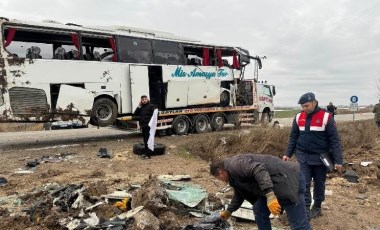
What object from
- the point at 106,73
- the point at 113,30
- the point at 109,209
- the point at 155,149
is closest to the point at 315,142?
the point at 109,209

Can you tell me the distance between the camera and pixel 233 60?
18.5 m

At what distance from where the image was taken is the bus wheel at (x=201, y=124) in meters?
16.9

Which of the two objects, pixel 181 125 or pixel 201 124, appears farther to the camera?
pixel 201 124

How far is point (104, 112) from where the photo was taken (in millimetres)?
13547

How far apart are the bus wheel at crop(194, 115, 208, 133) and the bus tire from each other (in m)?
4.12

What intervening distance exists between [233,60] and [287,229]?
13254 mm

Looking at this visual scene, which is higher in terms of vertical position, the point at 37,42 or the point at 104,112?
the point at 37,42

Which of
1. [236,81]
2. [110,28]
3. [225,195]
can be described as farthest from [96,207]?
[236,81]

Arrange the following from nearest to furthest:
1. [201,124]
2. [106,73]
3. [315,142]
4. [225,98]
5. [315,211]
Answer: [315,142] → [315,211] → [106,73] → [201,124] → [225,98]

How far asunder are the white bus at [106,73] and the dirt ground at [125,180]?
1.31 m

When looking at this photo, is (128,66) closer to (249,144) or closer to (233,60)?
(249,144)

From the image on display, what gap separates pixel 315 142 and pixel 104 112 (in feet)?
29.0

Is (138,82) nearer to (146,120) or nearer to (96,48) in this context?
(96,48)

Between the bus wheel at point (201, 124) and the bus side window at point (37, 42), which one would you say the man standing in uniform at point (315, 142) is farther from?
the bus wheel at point (201, 124)
